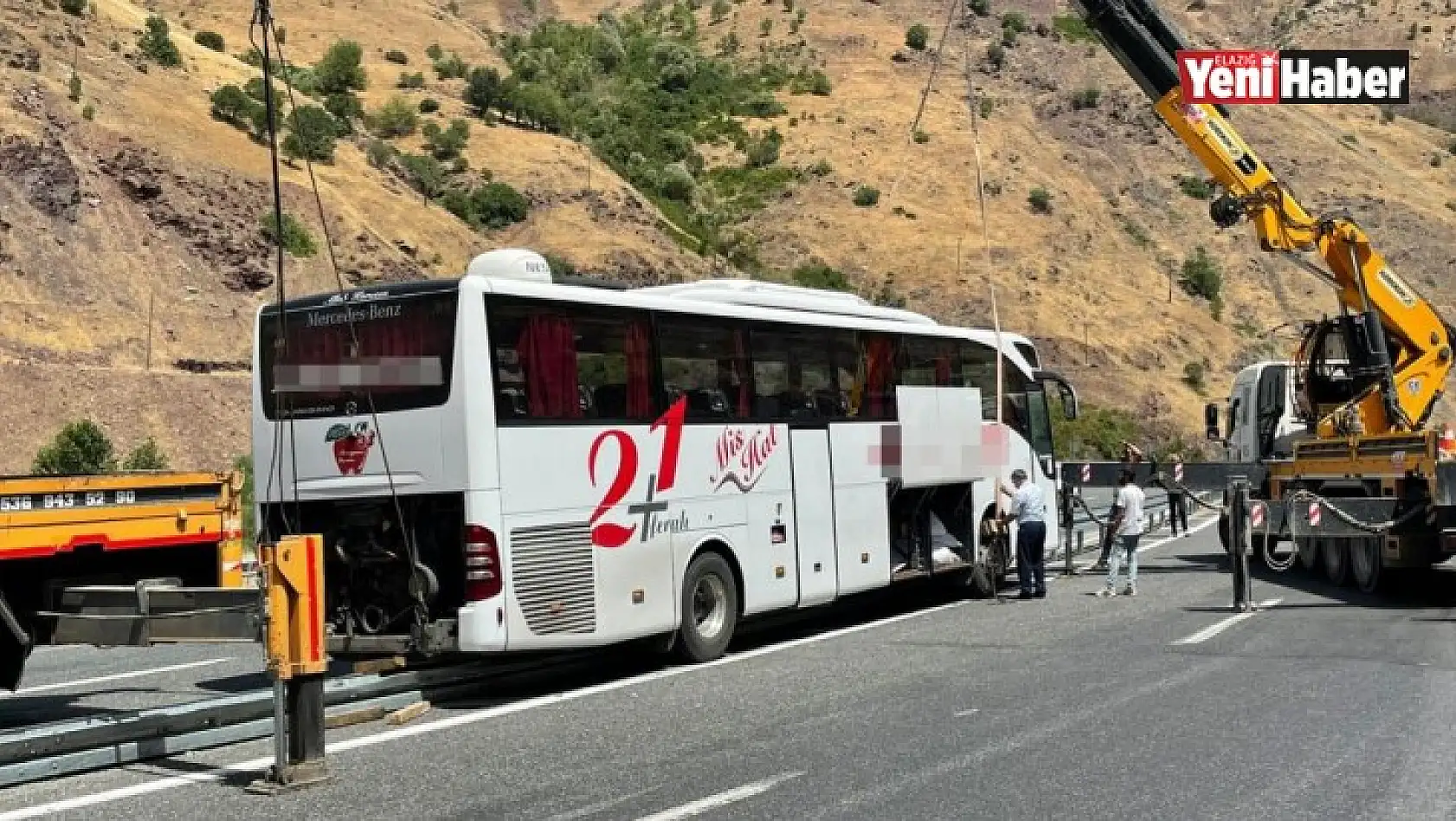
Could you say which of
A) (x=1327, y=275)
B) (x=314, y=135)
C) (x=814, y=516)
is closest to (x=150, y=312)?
(x=314, y=135)

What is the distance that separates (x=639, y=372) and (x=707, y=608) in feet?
8.00

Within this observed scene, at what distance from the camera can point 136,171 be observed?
42594mm

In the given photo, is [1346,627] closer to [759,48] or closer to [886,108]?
[886,108]

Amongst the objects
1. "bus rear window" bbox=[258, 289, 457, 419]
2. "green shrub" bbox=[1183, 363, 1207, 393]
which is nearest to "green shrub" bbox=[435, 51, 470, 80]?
"green shrub" bbox=[1183, 363, 1207, 393]

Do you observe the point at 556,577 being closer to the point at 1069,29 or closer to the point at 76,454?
the point at 76,454

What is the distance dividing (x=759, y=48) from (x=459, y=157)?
1581 inches

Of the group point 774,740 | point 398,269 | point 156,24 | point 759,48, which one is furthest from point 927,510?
point 759,48

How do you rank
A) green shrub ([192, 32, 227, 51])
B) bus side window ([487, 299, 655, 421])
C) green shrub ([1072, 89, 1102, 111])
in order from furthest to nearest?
1. green shrub ([1072, 89, 1102, 111])
2. green shrub ([192, 32, 227, 51])
3. bus side window ([487, 299, 655, 421])

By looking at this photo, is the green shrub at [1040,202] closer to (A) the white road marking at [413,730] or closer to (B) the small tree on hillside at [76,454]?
(B) the small tree on hillside at [76,454]

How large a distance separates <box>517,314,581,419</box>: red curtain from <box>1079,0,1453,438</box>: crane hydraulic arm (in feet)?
40.6

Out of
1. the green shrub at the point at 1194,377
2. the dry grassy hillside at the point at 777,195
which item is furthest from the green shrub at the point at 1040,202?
the green shrub at the point at 1194,377

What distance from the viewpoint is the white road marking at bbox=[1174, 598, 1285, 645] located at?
14.1m

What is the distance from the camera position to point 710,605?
13.7 m

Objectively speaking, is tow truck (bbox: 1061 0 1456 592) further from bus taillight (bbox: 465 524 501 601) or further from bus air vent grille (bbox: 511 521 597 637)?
bus taillight (bbox: 465 524 501 601)
